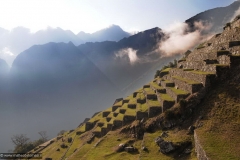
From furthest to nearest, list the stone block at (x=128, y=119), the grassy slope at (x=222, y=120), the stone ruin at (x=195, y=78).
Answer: the stone block at (x=128, y=119)
the stone ruin at (x=195, y=78)
the grassy slope at (x=222, y=120)

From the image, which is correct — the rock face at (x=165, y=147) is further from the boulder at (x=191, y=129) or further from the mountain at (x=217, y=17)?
the mountain at (x=217, y=17)

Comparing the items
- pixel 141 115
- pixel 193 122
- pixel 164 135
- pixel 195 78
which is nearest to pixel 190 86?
pixel 195 78

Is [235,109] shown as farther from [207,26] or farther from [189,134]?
[207,26]

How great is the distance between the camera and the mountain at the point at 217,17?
10821 centimetres

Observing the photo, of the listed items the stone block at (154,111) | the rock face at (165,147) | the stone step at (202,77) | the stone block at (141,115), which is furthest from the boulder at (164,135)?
the stone step at (202,77)

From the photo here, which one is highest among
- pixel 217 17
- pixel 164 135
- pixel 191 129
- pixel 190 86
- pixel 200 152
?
pixel 217 17

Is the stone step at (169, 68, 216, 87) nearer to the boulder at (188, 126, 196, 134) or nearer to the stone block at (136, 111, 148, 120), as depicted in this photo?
the boulder at (188, 126, 196, 134)

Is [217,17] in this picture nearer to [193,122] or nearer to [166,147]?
[193,122]

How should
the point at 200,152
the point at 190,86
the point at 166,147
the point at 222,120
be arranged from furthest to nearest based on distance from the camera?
the point at 190,86 < the point at 166,147 < the point at 222,120 < the point at 200,152

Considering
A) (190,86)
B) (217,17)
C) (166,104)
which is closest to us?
(190,86)

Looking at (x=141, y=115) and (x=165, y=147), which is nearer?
(x=165, y=147)

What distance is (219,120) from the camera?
608 inches

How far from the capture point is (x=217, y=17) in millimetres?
118000

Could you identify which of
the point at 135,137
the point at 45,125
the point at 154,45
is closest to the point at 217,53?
the point at 135,137
